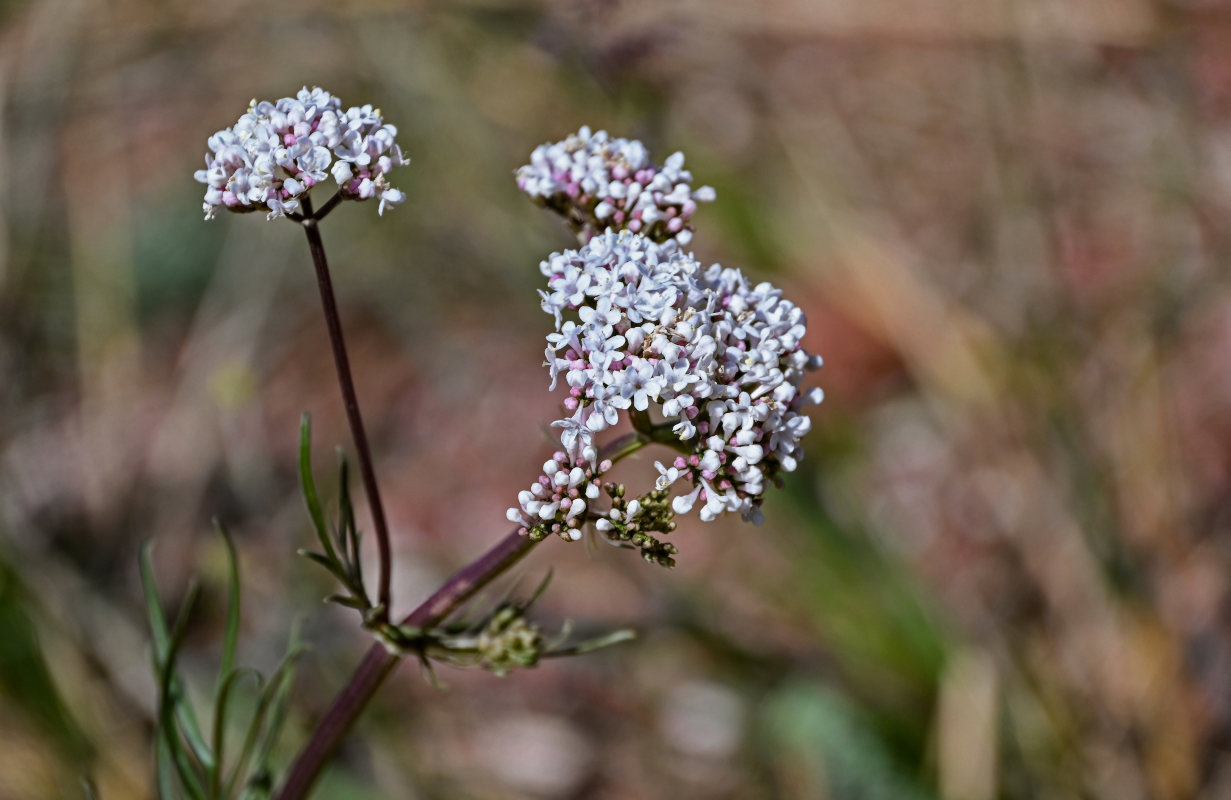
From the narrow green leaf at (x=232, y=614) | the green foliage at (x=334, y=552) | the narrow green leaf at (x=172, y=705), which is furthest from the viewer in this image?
the narrow green leaf at (x=232, y=614)

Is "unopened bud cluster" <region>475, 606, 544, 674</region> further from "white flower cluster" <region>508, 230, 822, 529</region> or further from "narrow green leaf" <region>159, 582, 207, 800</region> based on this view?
"narrow green leaf" <region>159, 582, 207, 800</region>

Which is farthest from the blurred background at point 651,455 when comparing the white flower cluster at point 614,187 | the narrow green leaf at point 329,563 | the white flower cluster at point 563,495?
the white flower cluster at point 563,495

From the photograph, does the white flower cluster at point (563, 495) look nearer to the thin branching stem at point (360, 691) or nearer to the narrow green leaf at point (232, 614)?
the thin branching stem at point (360, 691)

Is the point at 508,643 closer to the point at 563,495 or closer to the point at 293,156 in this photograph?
the point at 563,495

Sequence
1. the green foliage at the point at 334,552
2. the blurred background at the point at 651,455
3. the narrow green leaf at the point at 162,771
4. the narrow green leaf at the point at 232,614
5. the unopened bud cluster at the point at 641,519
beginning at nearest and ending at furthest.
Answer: the unopened bud cluster at the point at 641,519
the green foliage at the point at 334,552
the narrow green leaf at the point at 232,614
the narrow green leaf at the point at 162,771
the blurred background at the point at 651,455

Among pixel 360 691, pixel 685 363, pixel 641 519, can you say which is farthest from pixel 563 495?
pixel 360 691

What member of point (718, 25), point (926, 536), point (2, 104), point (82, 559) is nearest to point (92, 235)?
point (2, 104)
